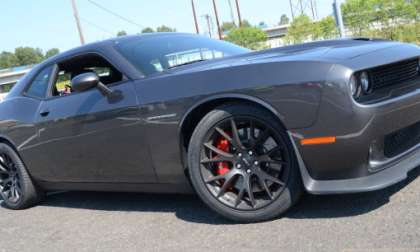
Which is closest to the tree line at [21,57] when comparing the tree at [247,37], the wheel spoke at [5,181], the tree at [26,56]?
the tree at [26,56]

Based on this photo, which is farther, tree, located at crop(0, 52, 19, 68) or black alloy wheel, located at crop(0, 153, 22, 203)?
tree, located at crop(0, 52, 19, 68)

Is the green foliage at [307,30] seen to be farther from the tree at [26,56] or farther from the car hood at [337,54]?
the tree at [26,56]

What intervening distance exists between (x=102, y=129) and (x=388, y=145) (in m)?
2.04

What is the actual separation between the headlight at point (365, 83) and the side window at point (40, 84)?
2.95 meters

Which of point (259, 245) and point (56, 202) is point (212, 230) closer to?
point (259, 245)

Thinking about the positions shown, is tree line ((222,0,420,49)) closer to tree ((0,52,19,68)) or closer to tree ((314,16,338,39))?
tree ((314,16,338,39))

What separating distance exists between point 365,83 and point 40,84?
3111 mm

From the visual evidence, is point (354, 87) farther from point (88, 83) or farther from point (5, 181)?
point (5, 181)

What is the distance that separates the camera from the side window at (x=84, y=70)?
4121 millimetres

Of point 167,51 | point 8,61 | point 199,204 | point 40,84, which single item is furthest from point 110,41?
point 8,61

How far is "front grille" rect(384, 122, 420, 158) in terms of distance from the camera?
122 inches

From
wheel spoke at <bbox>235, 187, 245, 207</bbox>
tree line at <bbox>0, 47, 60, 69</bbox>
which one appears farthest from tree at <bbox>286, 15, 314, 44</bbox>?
tree line at <bbox>0, 47, 60, 69</bbox>

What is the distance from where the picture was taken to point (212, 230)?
3.38 metres

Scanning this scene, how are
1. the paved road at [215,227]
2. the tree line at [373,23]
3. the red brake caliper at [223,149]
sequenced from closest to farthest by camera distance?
the paved road at [215,227] → the red brake caliper at [223,149] → the tree line at [373,23]
